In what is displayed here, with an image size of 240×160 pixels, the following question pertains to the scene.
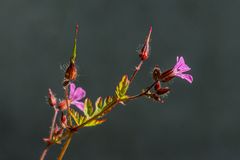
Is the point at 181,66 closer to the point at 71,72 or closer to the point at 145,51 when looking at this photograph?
the point at 145,51

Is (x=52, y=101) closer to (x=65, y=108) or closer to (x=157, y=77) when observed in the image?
(x=65, y=108)

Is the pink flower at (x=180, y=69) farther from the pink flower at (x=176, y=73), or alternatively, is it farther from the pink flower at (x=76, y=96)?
the pink flower at (x=76, y=96)

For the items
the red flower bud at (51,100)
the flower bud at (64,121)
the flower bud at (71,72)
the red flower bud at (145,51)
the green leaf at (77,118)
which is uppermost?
the flower bud at (71,72)

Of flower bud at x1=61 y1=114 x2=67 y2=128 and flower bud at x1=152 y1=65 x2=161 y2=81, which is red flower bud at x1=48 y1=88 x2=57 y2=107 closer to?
flower bud at x1=61 y1=114 x2=67 y2=128

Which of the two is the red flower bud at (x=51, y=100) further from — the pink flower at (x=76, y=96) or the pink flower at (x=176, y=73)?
the pink flower at (x=176, y=73)

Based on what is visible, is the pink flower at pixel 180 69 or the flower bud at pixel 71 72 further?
the pink flower at pixel 180 69

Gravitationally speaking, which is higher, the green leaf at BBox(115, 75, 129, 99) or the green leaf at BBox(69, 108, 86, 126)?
the green leaf at BBox(115, 75, 129, 99)

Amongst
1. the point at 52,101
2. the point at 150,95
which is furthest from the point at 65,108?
the point at 150,95

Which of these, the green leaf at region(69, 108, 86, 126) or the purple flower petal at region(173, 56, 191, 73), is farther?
the purple flower petal at region(173, 56, 191, 73)

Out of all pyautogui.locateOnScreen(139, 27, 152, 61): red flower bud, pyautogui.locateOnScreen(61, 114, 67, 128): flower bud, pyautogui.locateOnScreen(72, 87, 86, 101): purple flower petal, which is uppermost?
pyautogui.locateOnScreen(139, 27, 152, 61): red flower bud

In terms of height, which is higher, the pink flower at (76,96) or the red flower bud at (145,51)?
the red flower bud at (145,51)

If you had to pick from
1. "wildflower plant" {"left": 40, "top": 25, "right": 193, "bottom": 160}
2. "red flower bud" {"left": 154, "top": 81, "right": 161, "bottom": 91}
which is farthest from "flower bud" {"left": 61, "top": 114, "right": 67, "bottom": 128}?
"red flower bud" {"left": 154, "top": 81, "right": 161, "bottom": 91}

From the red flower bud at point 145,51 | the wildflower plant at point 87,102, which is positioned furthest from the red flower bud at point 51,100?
the red flower bud at point 145,51
